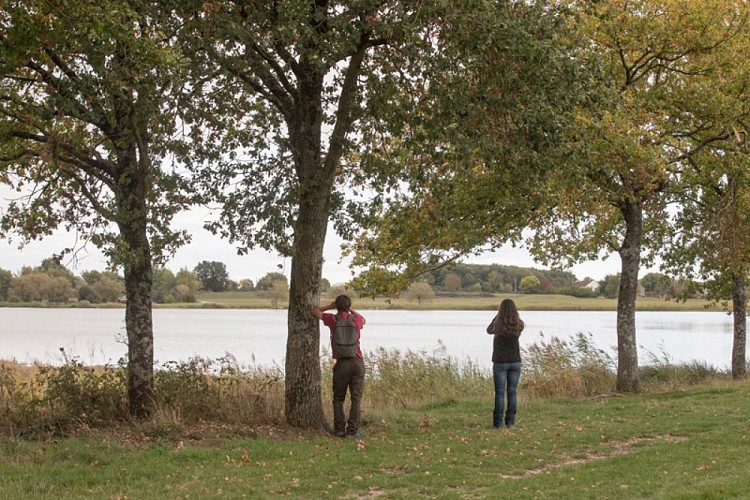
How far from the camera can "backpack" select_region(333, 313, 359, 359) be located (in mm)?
9875

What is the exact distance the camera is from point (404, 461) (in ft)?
27.3

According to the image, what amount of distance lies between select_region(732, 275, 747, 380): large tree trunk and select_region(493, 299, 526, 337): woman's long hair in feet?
37.9

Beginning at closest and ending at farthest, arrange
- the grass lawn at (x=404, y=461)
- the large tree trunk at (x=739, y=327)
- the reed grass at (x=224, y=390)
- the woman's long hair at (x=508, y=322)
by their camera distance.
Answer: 1. the grass lawn at (x=404, y=461)
2. the reed grass at (x=224, y=390)
3. the woman's long hair at (x=508, y=322)
4. the large tree trunk at (x=739, y=327)

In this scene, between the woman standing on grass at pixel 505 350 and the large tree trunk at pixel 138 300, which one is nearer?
the large tree trunk at pixel 138 300

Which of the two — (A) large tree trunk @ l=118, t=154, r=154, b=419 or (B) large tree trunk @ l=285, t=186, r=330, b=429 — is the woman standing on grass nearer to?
(B) large tree trunk @ l=285, t=186, r=330, b=429

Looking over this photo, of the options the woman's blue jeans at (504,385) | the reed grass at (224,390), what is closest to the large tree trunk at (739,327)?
the reed grass at (224,390)

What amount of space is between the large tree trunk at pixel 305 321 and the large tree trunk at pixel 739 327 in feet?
45.6

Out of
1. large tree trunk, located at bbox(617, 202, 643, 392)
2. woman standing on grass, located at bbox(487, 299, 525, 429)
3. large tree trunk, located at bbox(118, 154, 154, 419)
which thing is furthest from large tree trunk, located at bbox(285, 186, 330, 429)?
large tree trunk, located at bbox(617, 202, 643, 392)

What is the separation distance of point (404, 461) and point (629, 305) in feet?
31.6

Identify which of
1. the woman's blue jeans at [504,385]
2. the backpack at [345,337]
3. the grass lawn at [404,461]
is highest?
the backpack at [345,337]

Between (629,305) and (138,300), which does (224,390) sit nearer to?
(138,300)

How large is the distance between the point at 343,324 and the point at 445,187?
8.39 ft

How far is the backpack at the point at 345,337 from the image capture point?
988 cm

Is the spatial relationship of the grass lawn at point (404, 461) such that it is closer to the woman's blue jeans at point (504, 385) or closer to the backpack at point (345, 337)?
the woman's blue jeans at point (504, 385)
